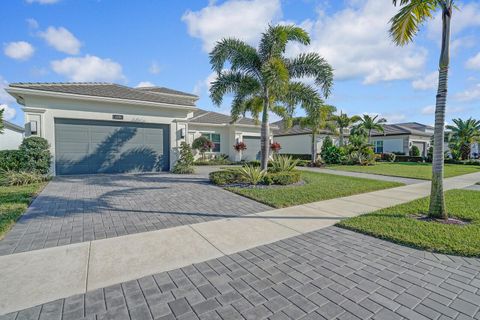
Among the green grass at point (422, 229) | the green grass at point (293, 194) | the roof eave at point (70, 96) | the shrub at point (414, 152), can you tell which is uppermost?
the roof eave at point (70, 96)

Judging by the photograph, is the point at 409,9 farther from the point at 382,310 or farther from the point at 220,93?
the point at 220,93

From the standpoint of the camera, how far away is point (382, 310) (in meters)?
2.46

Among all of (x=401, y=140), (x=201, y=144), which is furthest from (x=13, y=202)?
(x=401, y=140)

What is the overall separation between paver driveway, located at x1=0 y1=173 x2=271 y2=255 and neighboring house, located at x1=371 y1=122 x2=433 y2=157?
3045cm

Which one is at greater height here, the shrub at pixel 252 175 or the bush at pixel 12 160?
the bush at pixel 12 160

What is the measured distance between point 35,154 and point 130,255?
9.94 m

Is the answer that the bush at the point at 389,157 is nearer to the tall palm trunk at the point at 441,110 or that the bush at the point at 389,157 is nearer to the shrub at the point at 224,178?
the shrub at the point at 224,178

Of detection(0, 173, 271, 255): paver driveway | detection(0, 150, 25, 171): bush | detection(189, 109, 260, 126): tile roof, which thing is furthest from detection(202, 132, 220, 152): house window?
detection(0, 150, 25, 171): bush

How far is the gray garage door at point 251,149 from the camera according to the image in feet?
73.9

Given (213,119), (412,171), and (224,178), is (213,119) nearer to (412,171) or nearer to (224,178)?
(224,178)

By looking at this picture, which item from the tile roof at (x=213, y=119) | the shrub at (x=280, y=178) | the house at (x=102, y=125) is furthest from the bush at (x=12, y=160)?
the tile roof at (x=213, y=119)

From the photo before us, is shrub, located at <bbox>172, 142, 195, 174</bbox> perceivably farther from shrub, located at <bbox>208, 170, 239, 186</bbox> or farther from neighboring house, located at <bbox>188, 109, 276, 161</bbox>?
neighboring house, located at <bbox>188, 109, 276, 161</bbox>

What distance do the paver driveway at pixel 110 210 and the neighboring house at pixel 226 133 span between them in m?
11.5

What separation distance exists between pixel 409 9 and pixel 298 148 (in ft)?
81.3
